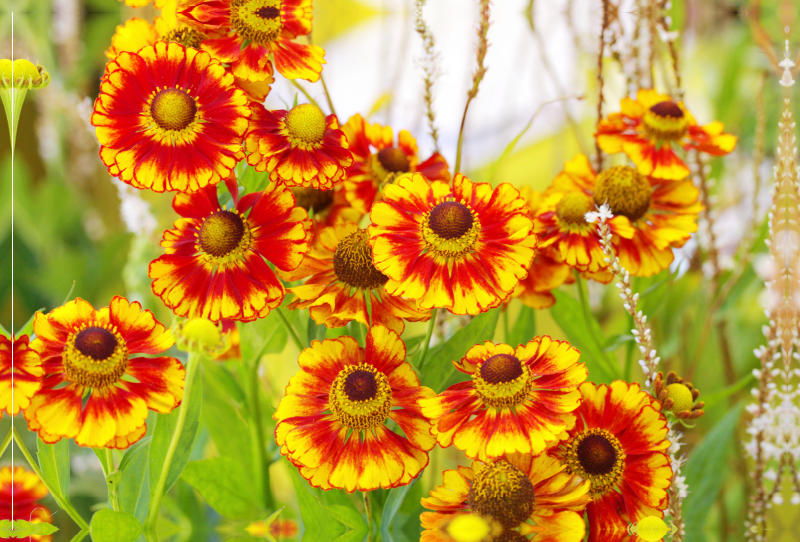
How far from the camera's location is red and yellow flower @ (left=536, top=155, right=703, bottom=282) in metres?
0.32

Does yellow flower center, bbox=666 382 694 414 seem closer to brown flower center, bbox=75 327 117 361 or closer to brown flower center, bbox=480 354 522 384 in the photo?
brown flower center, bbox=480 354 522 384

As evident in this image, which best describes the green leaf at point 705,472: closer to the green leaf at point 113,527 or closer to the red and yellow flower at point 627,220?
the red and yellow flower at point 627,220

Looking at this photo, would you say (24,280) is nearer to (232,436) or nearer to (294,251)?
(232,436)

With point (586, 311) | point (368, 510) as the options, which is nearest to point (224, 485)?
point (368, 510)

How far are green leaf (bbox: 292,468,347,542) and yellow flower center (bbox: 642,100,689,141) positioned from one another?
29 cm

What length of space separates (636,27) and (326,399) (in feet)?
1.09

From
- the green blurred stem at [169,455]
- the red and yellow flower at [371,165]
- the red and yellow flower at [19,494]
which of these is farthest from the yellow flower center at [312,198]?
the red and yellow flower at [19,494]

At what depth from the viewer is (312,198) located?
34 centimetres

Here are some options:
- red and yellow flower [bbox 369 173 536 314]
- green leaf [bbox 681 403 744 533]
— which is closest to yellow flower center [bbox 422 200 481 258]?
red and yellow flower [bbox 369 173 536 314]

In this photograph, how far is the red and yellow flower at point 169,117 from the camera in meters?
0.26

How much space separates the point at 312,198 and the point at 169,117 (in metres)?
0.09

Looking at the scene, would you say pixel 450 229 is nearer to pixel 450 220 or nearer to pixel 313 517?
pixel 450 220

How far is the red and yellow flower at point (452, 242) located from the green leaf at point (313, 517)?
0.12m

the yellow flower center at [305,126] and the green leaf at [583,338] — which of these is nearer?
the yellow flower center at [305,126]
